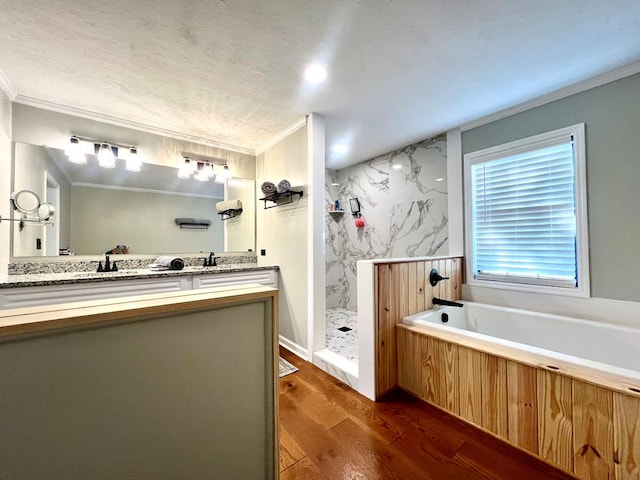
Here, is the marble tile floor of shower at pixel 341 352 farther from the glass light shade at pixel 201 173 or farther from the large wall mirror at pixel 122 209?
the glass light shade at pixel 201 173

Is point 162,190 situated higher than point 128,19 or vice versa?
point 128,19

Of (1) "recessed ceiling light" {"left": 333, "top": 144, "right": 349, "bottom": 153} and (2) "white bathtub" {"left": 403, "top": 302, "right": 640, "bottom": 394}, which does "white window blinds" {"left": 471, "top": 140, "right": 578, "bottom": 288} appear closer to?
(2) "white bathtub" {"left": 403, "top": 302, "right": 640, "bottom": 394}

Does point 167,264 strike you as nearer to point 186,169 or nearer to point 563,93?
point 186,169

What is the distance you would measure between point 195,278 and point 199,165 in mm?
1356

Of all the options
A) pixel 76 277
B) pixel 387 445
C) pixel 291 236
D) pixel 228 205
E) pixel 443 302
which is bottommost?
pixel 387 445

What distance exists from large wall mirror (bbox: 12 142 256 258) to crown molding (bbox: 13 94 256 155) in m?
0.35

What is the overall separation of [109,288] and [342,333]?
88.8 inches

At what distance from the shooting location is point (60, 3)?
1.25m

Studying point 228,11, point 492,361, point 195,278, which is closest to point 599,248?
point 492,361

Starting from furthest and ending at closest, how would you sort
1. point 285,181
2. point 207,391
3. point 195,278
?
point 285,181 → point 195,278 → point 207,391

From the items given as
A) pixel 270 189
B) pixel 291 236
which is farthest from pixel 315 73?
pixel 291 236

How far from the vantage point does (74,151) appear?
2.24m

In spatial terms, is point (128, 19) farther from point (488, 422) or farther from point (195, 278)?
point (488, 422)

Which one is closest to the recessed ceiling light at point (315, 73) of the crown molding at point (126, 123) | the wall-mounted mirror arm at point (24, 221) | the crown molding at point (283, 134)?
the crown molding at point (283, 134)
